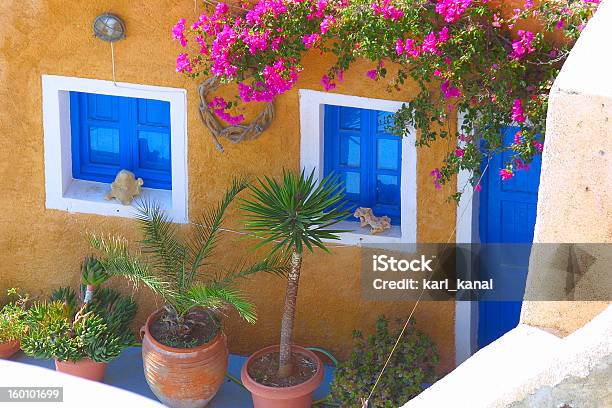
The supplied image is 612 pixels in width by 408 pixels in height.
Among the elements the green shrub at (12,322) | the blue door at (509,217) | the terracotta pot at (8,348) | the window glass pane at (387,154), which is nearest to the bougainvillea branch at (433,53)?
the blue door at (509,217)

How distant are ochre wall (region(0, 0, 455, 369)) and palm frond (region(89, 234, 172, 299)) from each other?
0.42m

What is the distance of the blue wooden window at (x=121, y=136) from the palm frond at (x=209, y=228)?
55cm

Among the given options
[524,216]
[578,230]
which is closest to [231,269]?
[524,216]

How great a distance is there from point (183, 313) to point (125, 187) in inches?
52.4

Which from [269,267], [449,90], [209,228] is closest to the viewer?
[449,90]

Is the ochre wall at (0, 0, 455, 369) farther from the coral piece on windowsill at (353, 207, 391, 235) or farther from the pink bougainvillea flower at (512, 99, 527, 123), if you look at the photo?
the pink bougainvillea flower at (512, 99, 527, 123)

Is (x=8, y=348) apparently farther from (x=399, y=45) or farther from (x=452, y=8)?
(x=452, y=8)

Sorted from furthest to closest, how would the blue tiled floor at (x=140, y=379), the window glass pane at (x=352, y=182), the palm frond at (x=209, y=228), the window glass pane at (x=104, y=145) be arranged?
1. the window glass pane at (x=104, y=145)
2. the blue tiled floor at (x=140, y=379)
3. the window glass pane at (x=352, y=182)
4. the palm frond at (x=209, y=228)

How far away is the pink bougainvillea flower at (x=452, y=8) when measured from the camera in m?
7.09

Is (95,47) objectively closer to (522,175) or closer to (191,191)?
(191,191)

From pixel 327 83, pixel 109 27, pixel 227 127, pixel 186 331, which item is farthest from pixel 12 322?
pixel 327 83

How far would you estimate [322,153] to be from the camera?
28.7 ft

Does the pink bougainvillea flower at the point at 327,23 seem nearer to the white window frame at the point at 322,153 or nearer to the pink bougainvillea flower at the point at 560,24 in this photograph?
the white window frame at the point at 322,153

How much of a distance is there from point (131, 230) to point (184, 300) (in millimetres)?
1196
